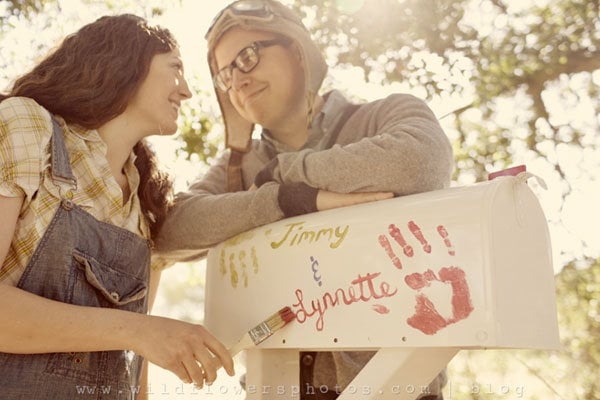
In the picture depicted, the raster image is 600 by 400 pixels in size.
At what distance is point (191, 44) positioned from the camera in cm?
243

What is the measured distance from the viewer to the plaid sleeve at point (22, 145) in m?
1.23

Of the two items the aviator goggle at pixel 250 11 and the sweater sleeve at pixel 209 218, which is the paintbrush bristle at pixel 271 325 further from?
the aviator goggle at pixel 250 11

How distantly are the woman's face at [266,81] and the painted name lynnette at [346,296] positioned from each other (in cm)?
73

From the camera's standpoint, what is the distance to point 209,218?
1540mm

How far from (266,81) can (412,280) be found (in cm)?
92

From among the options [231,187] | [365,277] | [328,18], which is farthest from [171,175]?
[328,18]

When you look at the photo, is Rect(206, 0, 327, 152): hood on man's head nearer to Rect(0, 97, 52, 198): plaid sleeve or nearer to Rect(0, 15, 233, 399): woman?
Rect(0, 15, 233, 399): woman

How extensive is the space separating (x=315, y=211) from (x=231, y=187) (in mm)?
532

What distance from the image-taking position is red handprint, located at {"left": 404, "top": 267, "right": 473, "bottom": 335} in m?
1.03

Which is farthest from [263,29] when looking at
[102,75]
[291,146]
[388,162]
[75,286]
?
[75,286]

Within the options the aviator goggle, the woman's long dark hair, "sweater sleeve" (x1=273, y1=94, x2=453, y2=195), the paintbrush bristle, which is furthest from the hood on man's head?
the paintbrush bristle

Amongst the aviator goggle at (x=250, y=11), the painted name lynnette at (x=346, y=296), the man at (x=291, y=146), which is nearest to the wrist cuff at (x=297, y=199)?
the man at (x=291, y=146)

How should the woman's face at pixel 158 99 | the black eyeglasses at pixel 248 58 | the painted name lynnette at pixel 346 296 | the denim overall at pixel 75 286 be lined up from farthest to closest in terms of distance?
the black eyeglasses at pixel 248 58
the woman's face at pixel 158 99
the denim overall at pixel 75 286
the painted name lynnette at pixel 346 296

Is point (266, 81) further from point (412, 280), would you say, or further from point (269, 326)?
point (412, 280)
